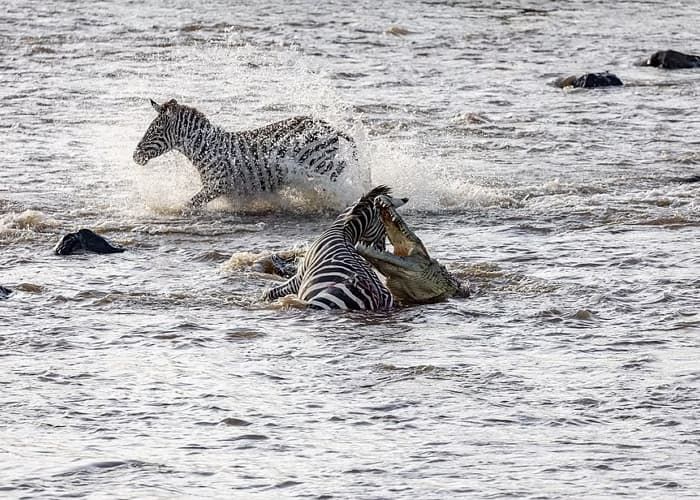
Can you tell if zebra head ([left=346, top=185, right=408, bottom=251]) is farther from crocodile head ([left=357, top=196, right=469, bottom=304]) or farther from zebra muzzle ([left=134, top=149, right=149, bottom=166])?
zebra muzzle ([left=134, top=149, right=149, bottom=166])

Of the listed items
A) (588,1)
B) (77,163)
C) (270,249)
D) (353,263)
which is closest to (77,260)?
(270,249)

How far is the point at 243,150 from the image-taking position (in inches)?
496

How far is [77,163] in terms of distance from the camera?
563 inches

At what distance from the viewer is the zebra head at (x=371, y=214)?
9.45m

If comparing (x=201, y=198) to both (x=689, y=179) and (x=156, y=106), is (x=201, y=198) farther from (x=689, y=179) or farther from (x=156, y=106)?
(x=689, y=179)

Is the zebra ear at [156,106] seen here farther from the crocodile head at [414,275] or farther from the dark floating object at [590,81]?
the dark floating object at [590,81]

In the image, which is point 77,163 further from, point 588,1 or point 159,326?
point 588,1

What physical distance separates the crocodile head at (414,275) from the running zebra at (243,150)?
3.35 m

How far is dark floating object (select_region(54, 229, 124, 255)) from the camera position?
34.7ft

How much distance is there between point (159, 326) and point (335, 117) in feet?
22.2

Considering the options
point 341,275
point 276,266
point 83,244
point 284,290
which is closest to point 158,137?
point 83,244

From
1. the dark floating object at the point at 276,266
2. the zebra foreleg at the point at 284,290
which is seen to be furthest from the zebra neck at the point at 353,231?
the dark floating object at the point at 276,266

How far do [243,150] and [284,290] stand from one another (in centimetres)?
363

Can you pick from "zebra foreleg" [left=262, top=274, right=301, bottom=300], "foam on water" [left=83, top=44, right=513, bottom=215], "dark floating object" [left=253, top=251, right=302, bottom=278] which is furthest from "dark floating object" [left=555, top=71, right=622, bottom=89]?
"zebra foreleg" [left=262, top=274, right=301, bottom=300]
